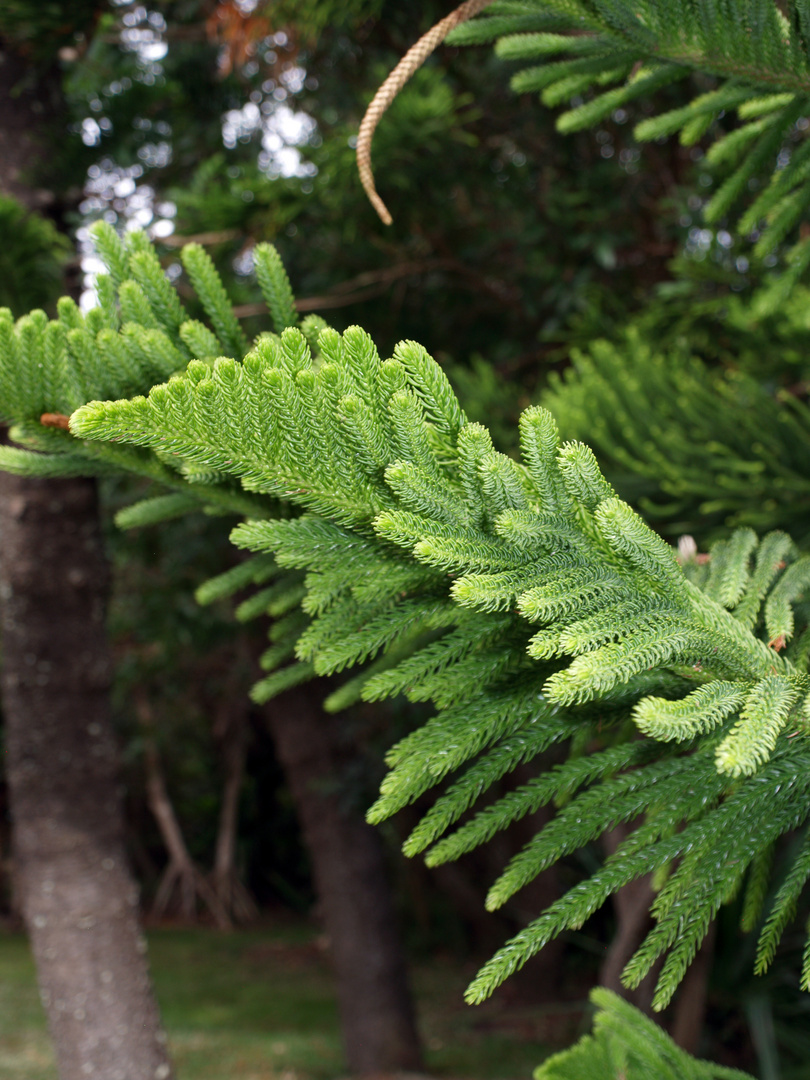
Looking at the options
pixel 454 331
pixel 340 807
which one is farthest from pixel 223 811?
pixel 454 331

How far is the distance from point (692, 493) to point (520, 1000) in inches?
182

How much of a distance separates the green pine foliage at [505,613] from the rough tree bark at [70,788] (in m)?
1.40

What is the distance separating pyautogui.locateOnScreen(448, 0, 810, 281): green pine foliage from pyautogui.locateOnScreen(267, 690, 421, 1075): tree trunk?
3060mm

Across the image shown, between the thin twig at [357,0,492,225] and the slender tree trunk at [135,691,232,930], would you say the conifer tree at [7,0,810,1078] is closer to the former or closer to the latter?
the thin twig at [357,0,492,225]

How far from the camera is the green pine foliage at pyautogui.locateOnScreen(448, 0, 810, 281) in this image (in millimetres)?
756

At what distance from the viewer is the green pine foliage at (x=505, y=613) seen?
47 cm

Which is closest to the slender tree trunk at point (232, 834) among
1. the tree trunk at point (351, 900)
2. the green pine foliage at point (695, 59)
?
the tree trunk at point (351, 900)

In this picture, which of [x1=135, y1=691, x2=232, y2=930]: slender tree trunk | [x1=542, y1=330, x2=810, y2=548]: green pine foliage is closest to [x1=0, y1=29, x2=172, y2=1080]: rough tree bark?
[x1=542, y1=330, x2=810, y2=548]: green pine foliage

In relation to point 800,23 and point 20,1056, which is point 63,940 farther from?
point 20,1056

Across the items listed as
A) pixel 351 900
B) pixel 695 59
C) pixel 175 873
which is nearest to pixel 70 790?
pixel 695 59

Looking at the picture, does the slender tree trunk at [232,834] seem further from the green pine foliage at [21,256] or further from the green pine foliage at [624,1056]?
the green pine foliage at [624,1056]

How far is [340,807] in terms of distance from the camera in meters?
3.50

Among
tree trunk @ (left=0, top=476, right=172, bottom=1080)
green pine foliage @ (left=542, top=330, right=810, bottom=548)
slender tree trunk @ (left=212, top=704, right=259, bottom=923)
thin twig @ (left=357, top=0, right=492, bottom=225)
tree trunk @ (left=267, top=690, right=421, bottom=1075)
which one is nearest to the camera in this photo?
thin twig @ (left=357, top=0, right=492, bottom=225)

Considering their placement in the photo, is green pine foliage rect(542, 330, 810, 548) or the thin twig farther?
green pine foliage rect(542, 330, 810, 548)
